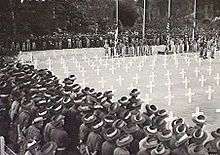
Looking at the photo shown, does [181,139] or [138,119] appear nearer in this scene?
[181,139]

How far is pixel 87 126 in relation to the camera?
3.30 meters

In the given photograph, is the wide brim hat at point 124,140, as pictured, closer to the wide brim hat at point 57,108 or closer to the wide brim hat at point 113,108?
the wide brim hat at point 113,108

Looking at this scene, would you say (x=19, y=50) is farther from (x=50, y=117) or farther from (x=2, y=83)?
(x=50, y=117)

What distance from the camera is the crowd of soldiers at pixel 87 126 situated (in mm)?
2811

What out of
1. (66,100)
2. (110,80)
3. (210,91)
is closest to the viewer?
(66,100)

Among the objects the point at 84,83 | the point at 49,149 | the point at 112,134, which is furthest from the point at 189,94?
the point at 49,149

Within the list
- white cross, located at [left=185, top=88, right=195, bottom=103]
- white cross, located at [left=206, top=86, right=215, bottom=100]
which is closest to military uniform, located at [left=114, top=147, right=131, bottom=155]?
white cross, located at [left=185, top=88, right=195, bottom=103]

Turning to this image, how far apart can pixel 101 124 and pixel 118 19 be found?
1193 cm

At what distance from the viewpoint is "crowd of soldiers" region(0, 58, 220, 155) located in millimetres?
2811

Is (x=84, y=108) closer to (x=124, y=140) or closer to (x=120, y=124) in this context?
(x=120, y=124)

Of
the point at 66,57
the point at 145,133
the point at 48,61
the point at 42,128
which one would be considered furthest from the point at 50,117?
the point at 66,57

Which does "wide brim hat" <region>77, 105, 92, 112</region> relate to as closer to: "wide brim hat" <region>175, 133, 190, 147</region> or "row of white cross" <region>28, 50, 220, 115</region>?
"wide brim hat" <region>175, 133, 190, 147</region>

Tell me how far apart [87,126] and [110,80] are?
→ 5931 millimetres

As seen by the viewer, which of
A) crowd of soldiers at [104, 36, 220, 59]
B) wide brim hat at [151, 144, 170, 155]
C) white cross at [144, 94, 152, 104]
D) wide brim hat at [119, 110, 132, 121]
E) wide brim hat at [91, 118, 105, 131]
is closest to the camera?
wide brim hat at [151, 144, 170, 155]
